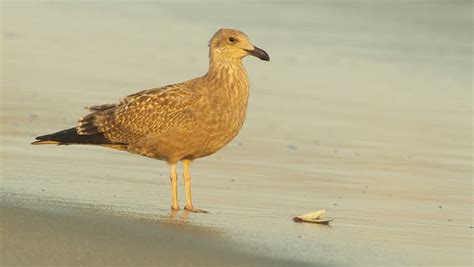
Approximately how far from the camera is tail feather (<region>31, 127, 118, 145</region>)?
10945 mm

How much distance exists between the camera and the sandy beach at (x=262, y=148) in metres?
8.79

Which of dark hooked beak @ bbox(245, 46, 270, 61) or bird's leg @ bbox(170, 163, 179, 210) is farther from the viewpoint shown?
dark hooked beak @ bbox(245, 46, 270, 61)

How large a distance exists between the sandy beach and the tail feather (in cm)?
30

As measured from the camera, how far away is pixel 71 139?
1095 cm

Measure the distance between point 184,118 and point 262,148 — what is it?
2780 millimetres

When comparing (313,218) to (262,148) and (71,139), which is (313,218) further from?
(262,148)

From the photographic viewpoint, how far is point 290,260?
839 centimetres

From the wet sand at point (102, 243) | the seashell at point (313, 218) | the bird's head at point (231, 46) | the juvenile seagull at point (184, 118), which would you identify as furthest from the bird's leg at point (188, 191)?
the wet sand at point (102, 243)

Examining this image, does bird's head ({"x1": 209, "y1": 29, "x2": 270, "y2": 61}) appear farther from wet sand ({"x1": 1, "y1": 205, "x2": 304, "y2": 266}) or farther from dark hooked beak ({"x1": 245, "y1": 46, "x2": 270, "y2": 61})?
wet sand ({"x1": 1, "y1": 205, "x2": 304, "y2": 266})

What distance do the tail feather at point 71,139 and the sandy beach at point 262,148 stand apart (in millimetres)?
301

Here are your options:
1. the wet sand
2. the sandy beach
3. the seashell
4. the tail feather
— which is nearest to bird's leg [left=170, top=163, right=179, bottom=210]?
the sandy beach

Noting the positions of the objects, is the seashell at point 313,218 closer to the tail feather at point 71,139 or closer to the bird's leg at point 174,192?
the bird's leg at point 174,192

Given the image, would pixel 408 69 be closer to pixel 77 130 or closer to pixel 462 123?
pixel 462 123

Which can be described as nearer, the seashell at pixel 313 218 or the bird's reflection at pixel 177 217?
the bird's reflection at pixel 177 217
